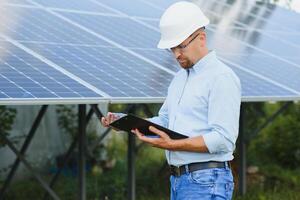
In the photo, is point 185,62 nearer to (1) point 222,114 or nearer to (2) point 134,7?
(1) point 222,114

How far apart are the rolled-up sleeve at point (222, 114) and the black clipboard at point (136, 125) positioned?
18cm

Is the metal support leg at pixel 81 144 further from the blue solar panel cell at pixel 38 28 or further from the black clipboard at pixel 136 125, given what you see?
the black clipboard at pixel 136 125

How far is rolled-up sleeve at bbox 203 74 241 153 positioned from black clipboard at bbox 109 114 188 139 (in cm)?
18

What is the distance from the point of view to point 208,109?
12.8 ft

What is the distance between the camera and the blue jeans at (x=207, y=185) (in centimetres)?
390

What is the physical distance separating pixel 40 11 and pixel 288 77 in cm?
297

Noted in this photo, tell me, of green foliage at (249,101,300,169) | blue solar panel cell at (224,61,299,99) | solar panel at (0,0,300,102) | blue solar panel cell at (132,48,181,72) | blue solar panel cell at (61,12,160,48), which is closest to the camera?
solar panel at (0,0,300,102)

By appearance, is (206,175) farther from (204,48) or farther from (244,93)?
(244,93)

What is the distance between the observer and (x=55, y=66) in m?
6.23

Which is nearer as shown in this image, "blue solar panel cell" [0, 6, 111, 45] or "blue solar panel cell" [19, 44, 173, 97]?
"blue solar panel cell" [19, 44, 173, 97]

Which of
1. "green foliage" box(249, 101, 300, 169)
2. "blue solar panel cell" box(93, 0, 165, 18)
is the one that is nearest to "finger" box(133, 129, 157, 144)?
"blue solar panel cell" box(93, 0, 165, 18)

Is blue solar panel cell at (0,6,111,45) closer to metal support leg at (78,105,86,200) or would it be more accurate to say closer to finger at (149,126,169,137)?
metal support leg at (78,105,86,200)

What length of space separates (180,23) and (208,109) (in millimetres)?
506

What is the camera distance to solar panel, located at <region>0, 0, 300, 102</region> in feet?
20.1
